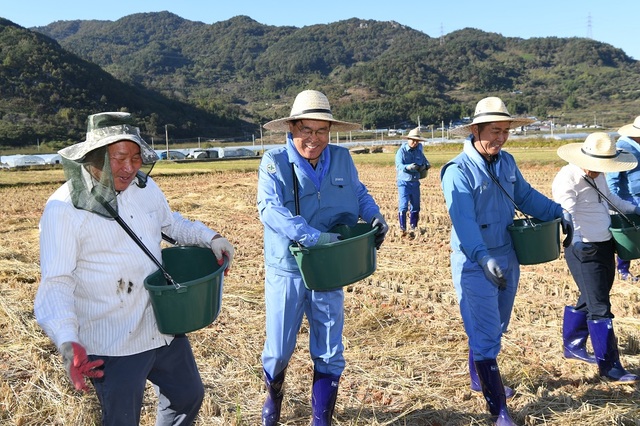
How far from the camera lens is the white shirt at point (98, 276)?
2131mm

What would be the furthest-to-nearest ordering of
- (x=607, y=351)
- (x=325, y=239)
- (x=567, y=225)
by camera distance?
(x=607, y=351) < (x=567, y=225) < (x=325, y=239)

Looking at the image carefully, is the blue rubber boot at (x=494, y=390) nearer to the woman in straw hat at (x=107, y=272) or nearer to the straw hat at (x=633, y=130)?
the woman in straw hat at (x=107, y=272)

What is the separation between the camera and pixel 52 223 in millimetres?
2176

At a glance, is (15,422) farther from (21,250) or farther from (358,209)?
(21,250)

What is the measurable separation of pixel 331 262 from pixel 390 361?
67.0 inches

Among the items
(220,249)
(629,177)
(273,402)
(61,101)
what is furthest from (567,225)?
(61,101)

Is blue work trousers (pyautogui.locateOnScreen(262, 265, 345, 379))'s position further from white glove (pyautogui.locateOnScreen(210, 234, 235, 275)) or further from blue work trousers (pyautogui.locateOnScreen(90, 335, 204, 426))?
blue work trousers (pyautogui.locateOnScreen(90, 335, 204, 426))

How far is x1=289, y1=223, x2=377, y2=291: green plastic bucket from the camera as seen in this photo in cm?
286

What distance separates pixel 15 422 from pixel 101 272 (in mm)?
1659

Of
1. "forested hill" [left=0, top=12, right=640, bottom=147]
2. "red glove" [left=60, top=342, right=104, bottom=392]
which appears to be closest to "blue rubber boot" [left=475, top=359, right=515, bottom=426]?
"red glove" [left=60, top=342, right=104, bottom=392]

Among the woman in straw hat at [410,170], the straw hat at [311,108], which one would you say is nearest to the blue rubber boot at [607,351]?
the straw hat at [311,108]

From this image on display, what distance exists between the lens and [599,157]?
3982 millimetres

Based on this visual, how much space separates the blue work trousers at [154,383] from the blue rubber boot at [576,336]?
2984mm

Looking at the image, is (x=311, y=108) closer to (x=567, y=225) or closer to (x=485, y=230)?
(x=485, y=230)
